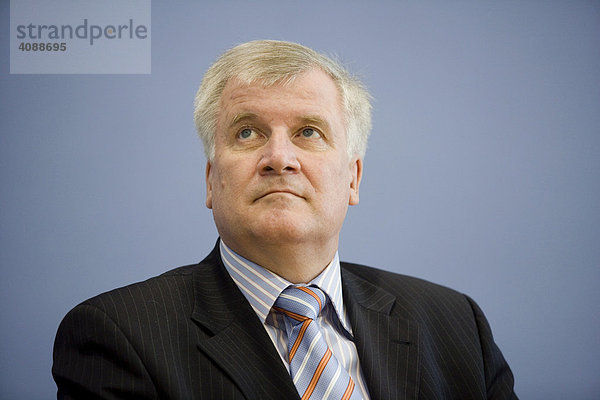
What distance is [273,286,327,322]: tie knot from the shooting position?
1.70 m

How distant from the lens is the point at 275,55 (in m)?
1.84

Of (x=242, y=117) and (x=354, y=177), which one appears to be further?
(x=354, y=177)

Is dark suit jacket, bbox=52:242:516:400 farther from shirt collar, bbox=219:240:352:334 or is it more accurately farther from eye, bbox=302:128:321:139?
eye, bbox=302:128:321:139

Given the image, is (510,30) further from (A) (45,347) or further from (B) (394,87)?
(A) (45,347)

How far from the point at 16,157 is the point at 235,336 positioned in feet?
4.80

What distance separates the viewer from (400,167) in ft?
9.04

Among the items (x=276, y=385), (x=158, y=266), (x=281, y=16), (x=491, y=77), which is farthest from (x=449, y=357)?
(x=281, y=16)

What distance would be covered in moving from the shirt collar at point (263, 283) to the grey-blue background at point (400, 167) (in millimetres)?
789

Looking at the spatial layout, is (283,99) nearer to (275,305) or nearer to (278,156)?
(278,156)

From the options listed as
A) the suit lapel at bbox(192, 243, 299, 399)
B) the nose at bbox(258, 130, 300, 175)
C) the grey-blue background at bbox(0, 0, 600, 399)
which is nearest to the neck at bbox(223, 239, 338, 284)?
the suit lapel at bbox(192, 243, 299, 399)

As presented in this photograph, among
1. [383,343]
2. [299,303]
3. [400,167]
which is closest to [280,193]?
[299,303]

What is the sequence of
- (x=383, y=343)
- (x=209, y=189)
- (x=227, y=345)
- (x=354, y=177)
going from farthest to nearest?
(x=354, y=177) < (x=209, y=189) < (x=383, y=343) < (x=227, y=345)

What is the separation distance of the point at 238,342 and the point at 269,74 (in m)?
0.78

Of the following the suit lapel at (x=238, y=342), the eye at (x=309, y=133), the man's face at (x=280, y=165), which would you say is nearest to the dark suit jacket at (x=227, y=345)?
the suit lapel at (x=238, y=342)
